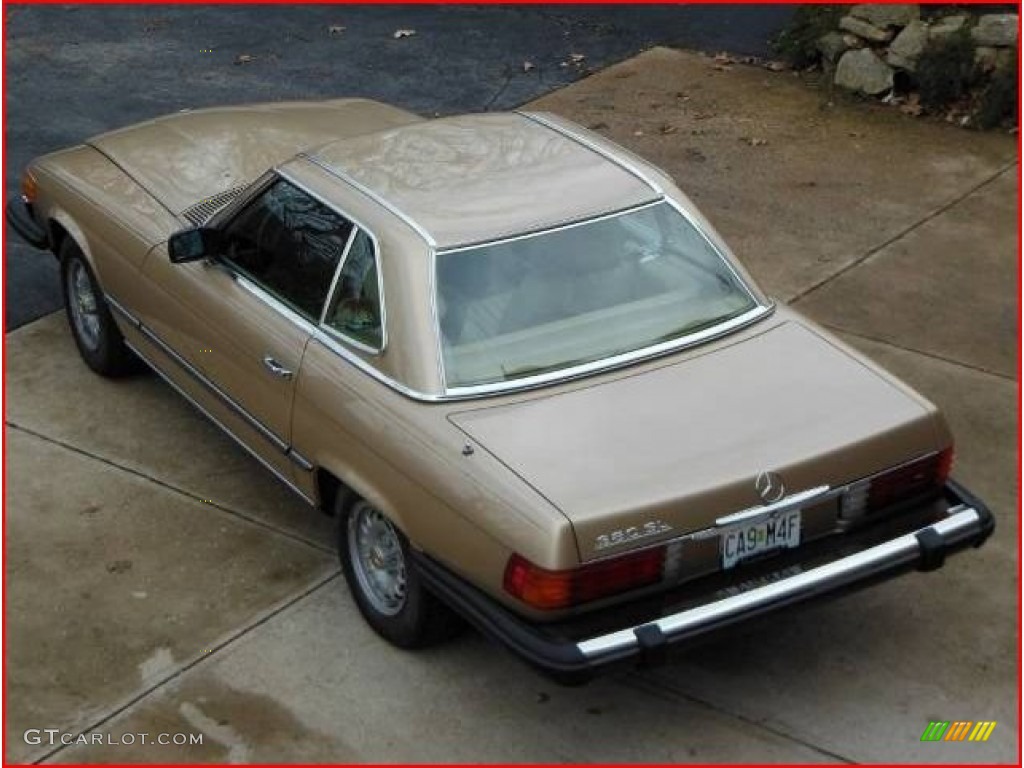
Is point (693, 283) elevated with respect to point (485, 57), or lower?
elevated

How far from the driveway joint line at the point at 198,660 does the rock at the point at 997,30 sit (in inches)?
258

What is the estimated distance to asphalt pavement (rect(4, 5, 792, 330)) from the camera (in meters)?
11.1

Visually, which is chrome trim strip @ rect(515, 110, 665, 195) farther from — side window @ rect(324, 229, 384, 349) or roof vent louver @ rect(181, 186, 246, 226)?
roof vent louver @ rect(181, 186, 246, 226)

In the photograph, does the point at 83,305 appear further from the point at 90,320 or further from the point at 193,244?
the point at 193,244

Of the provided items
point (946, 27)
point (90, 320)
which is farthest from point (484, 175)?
point (946, 27)

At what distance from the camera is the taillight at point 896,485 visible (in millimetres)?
5105

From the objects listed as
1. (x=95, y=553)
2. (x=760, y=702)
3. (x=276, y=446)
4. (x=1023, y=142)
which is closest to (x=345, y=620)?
(x=276, y=446)

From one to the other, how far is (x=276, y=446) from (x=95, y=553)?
2.92ft

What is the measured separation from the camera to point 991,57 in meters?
10.6

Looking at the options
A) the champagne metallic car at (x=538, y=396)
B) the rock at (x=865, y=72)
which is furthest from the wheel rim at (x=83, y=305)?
the rock at (x=865, y=72)

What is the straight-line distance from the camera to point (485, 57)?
470 inches

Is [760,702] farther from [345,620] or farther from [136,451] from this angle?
[136,451]

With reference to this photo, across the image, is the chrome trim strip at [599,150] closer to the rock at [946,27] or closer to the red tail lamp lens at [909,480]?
the red tail lamp lens at [909,480]

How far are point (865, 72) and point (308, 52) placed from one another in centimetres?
409
